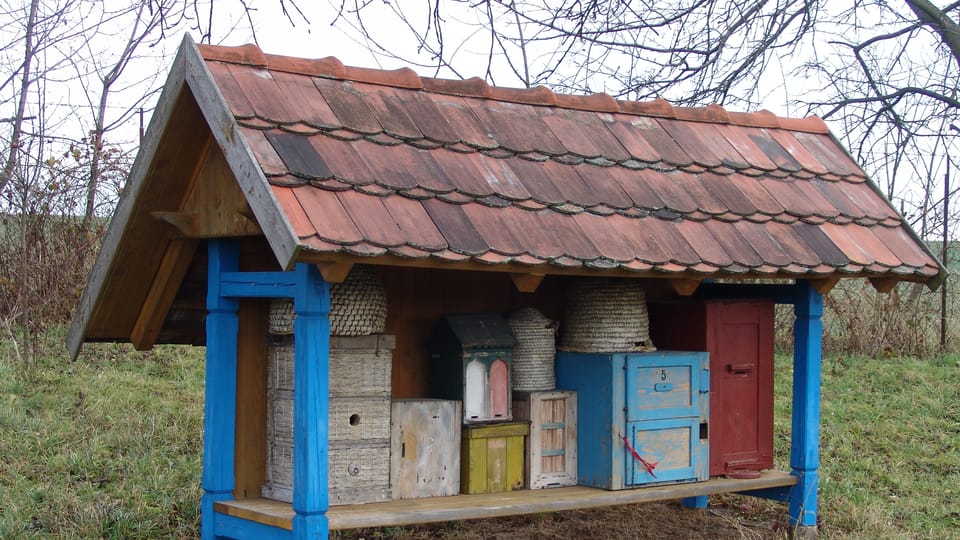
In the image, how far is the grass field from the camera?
6438 millimetres

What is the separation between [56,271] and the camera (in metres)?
9.77

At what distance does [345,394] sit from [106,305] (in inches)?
55.5

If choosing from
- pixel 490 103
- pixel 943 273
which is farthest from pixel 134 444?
pixel 943 273

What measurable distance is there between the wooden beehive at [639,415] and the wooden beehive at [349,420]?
3.89 ft

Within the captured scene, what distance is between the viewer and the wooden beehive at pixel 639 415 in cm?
555

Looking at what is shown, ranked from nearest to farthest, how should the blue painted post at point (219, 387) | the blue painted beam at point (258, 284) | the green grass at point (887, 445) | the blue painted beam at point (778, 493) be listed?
1. the blue painted beam at point (258, 284)
2. the blue painted post at point (219, 387)
3. the blue painted beam at point (778, 493)
4. the green grass at point (887, 445)

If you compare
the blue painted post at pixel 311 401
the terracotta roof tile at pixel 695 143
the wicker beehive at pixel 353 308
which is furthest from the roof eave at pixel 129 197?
the terracotta roof tile at pixel 695 143

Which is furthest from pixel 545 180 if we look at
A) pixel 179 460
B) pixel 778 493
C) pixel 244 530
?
pixel 179 460

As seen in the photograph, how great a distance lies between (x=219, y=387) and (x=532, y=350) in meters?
1.64

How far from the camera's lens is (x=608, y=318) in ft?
18.8

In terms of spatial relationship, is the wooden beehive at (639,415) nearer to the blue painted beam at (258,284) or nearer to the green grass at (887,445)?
the green grass at (887,445)

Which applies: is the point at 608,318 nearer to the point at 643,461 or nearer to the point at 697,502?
the point at 643,461

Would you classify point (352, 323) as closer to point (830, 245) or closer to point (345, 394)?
point (345, 394)

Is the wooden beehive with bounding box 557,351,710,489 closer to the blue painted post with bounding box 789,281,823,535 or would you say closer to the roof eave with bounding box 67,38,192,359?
the blue painted post with bounding box 789,281,823,535
